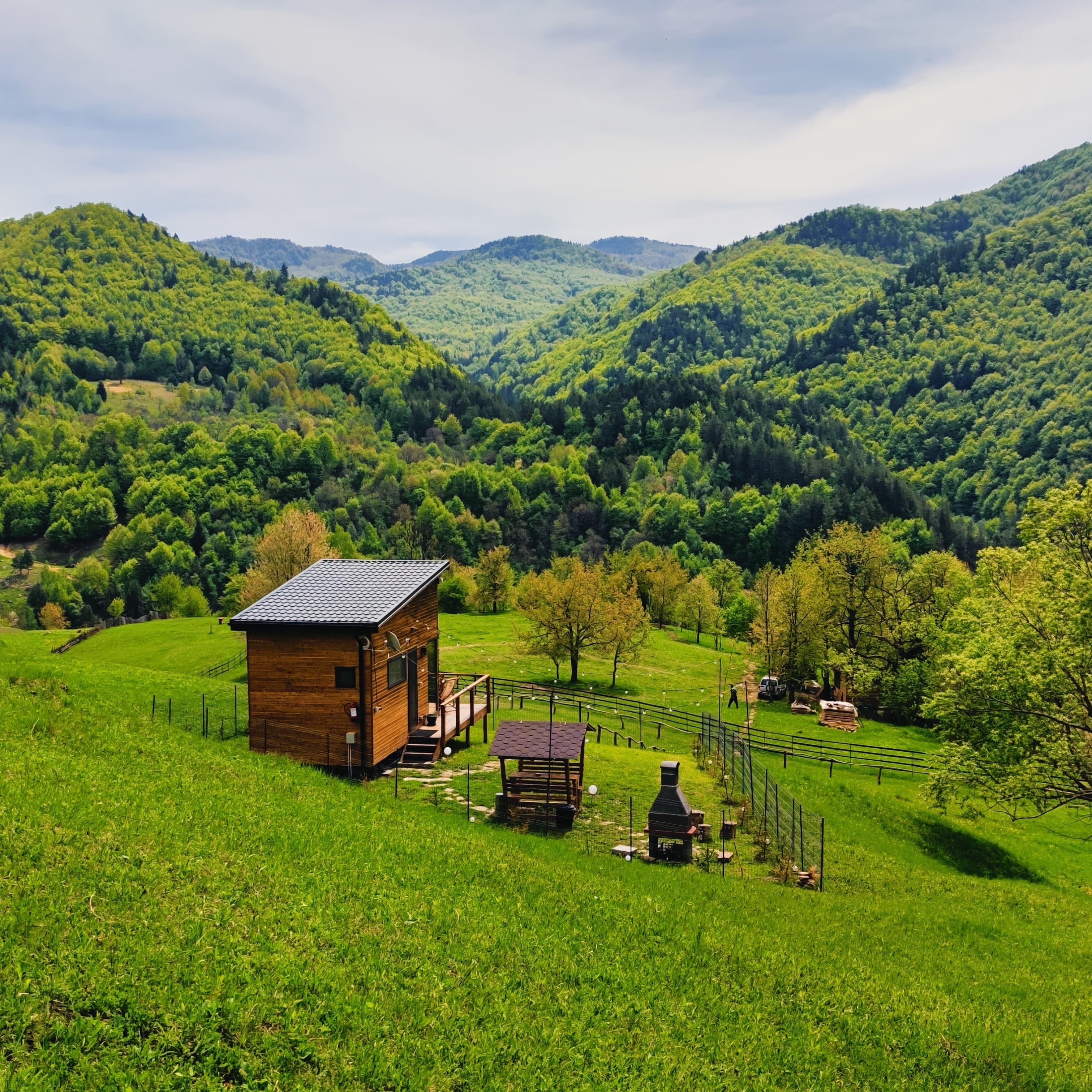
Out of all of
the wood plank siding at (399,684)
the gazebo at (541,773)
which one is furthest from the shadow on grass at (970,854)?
the wood plank siding at (399,684)

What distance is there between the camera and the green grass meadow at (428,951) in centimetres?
830

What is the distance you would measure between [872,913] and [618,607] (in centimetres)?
3547

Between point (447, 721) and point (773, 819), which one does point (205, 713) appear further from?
point (773, 819)

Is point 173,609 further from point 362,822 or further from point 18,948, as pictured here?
point 18,948

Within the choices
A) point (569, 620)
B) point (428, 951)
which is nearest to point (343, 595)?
point (428, 951)

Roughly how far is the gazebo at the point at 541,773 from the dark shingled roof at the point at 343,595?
17.1ft

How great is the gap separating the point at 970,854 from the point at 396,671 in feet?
60.6

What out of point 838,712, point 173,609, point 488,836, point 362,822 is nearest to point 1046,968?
point 488,836

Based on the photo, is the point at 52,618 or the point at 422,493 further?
the point at 422,493

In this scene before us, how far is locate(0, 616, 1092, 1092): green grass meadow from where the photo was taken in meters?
8.30

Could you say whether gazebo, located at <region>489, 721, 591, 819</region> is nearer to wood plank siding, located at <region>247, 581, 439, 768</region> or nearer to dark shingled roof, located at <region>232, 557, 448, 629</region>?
wood plank siding, located at <region>247, 581, 439, 768</region>

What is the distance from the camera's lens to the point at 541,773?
2175cm

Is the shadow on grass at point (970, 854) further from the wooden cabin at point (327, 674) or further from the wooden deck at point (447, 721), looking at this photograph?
the wooden cabin at point (327, 674)

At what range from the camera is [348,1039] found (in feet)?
28.6
